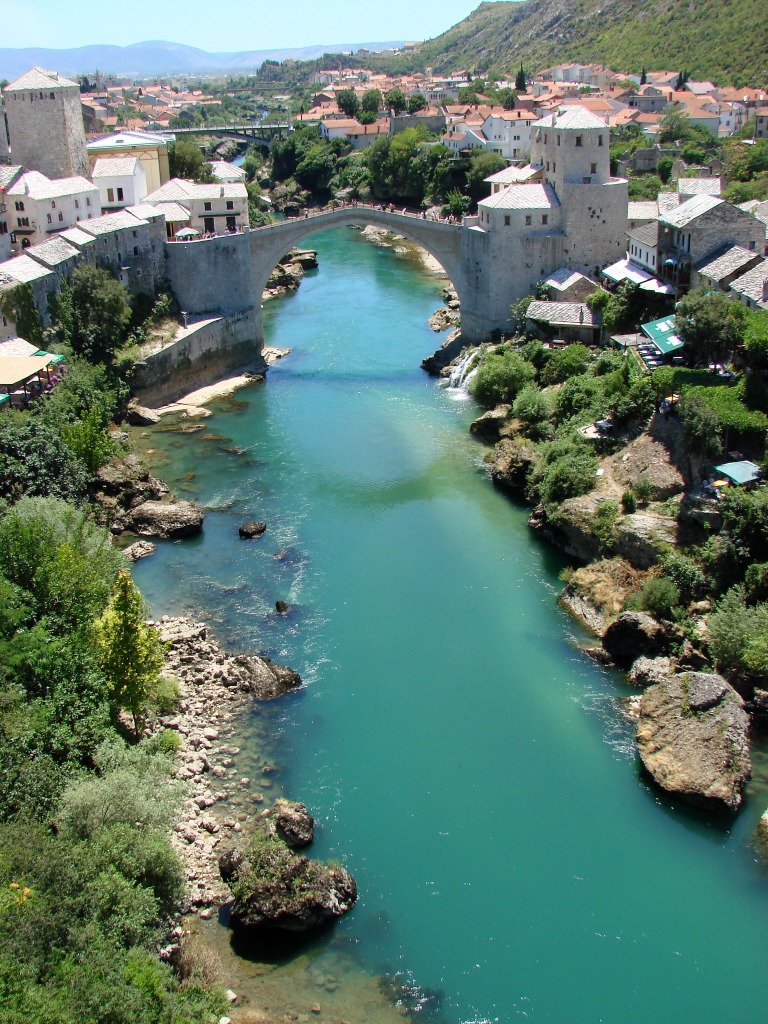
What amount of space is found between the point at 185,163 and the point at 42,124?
12578 millimetres

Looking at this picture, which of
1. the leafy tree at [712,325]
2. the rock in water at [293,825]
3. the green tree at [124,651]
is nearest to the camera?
the rock in water at [293,825]

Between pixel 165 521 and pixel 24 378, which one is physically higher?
pixel 24 378

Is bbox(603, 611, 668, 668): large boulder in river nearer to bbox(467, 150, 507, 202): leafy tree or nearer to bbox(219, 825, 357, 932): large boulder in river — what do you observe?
bbox(219, 825, 357, 932): large boulder in river

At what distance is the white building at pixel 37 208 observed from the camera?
4512 centimetres

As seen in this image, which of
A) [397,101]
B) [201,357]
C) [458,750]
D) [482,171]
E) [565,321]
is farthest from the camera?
[397,101]

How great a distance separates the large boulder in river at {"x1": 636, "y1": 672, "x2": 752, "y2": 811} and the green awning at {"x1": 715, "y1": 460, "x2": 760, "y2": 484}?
630 cm

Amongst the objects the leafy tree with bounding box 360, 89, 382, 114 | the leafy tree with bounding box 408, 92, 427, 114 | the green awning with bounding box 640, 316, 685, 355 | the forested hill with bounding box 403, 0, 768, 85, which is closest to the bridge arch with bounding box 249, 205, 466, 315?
the green awning with bounding box 640, 316, 685, 355

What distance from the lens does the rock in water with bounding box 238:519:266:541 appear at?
32.4m

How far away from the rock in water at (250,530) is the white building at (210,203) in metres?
23.5

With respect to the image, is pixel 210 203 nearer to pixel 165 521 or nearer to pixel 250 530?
pixel 165 521

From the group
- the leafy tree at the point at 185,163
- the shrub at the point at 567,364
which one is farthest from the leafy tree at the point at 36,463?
the leafy tree at the point at 185,163

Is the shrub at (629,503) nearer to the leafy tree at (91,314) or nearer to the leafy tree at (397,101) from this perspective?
the leafy tree at (91,314)

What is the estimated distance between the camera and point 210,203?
51.2 metres

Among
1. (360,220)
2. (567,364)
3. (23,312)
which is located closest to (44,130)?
(360,220)
